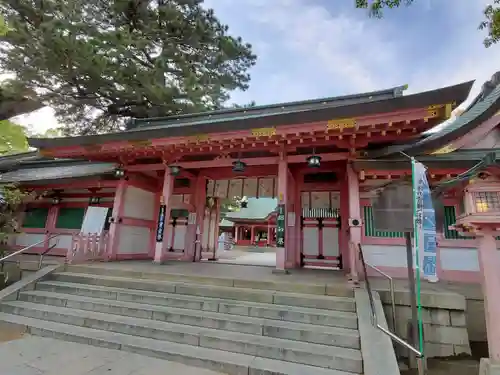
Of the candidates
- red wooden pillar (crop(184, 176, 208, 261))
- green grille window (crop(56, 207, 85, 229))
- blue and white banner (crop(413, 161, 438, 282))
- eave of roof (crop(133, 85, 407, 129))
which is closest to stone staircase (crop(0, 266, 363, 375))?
blue and white banner (crop(413, 161, 438, 282))

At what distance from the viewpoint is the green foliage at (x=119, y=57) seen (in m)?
9.66

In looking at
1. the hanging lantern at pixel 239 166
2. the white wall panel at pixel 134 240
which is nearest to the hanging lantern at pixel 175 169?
the hanging lantern at pixel 239 166

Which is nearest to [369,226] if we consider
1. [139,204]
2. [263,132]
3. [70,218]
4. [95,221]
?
[263,132]

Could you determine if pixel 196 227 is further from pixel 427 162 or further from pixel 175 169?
pixel 427 162

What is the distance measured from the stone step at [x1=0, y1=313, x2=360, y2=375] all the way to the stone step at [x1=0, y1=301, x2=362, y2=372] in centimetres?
8

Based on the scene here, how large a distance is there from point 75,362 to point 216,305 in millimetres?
1956

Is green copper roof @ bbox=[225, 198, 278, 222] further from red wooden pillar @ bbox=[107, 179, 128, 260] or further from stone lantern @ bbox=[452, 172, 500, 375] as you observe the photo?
stone lantern @ bbox=[452, 172, 500, 375]

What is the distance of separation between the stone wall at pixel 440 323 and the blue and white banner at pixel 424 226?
5.17 ft

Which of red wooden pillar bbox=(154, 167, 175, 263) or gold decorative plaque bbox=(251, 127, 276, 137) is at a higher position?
gold decorative plaque bbox=(251, 127, 276, 137)

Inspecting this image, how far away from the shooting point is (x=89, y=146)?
7480 mm

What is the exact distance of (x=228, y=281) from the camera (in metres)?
A: 5.14

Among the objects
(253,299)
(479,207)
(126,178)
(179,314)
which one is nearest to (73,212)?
(126,178)

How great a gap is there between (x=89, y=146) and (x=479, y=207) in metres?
8.42

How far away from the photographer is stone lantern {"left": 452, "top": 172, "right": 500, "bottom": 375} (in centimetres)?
333
